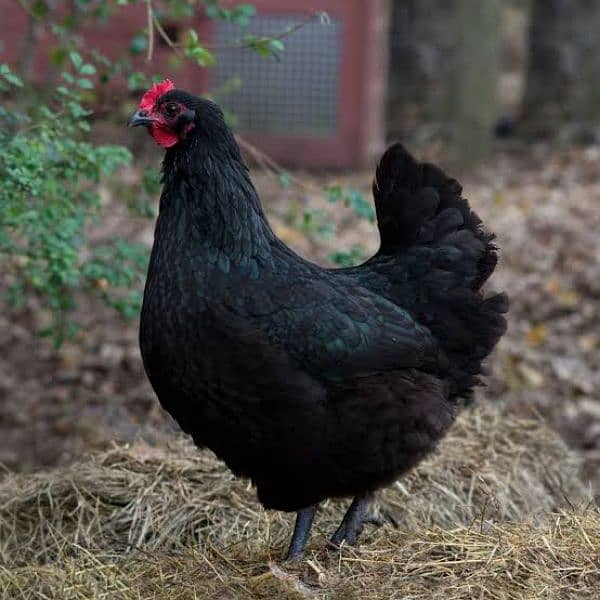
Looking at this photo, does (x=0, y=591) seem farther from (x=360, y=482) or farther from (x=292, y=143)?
(x=292, y=143)

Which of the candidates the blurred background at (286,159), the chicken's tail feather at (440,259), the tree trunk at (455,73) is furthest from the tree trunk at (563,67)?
the chicken's tail feather at (440,259)

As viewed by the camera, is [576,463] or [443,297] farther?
[576,463]

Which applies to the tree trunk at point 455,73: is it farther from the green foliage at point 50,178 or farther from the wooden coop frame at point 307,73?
the green foliage at point 50,178

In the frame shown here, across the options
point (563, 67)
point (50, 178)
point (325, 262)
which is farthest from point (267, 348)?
point (563, 67)

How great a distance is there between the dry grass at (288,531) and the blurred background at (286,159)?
546mm

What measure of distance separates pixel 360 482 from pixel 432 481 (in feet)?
3.41

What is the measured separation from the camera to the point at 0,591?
401 cm

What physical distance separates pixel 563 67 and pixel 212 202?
33.2 ft

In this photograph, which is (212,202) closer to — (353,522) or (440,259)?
(440,259)

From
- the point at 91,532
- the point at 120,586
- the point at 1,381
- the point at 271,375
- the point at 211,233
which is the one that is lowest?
the point at 1,381

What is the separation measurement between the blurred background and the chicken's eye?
2.06 ft

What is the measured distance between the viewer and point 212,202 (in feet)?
13.5

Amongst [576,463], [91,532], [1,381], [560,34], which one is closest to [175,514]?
[91,532]

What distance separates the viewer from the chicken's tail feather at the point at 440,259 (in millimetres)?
4637
